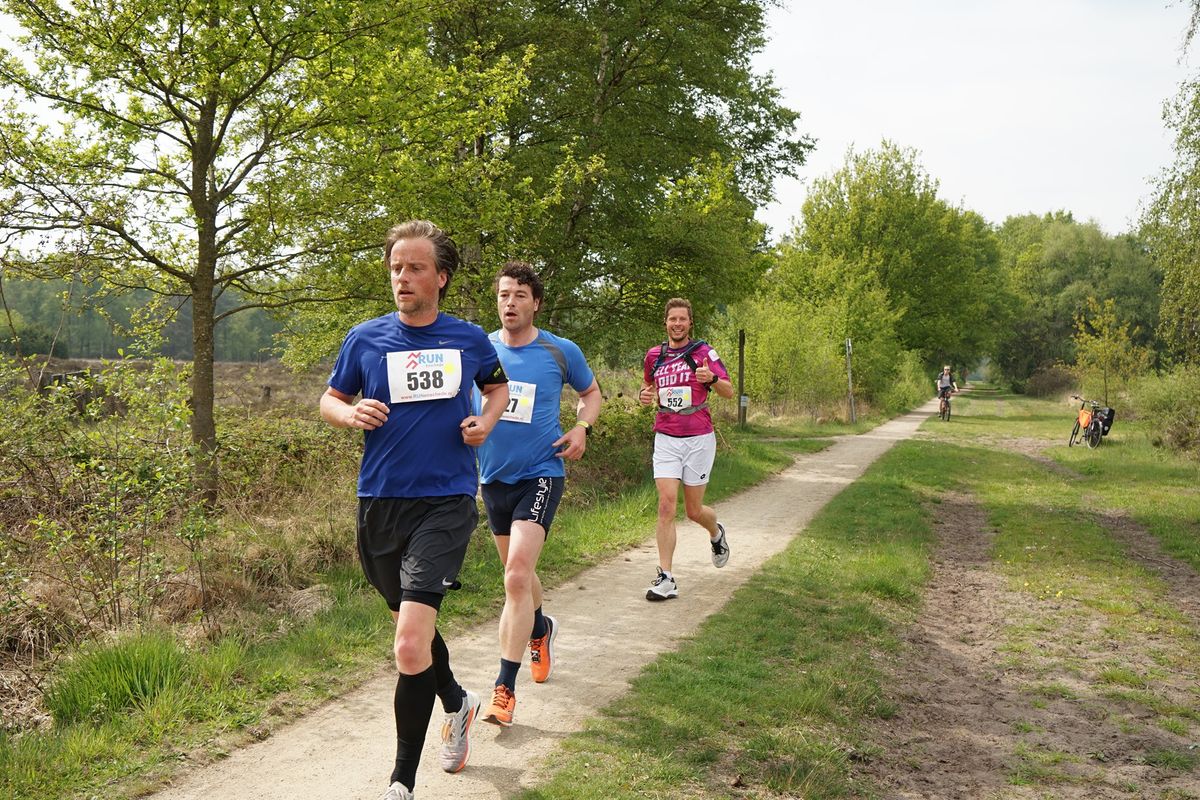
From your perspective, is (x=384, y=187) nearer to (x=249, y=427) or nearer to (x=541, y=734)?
(x=249, y=427)

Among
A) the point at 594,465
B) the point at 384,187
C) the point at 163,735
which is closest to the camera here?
the point at 163,735

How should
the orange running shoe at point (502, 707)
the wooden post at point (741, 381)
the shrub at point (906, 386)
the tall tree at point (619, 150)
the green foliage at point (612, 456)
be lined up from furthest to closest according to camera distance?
the shrub at point (906, 386), the wooden post at point (741, 381), the tall tree at point (619, 150), the green foliage at point (612, 456), the orange running shoe at point (502, 707)

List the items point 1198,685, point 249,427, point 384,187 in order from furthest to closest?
1. point 249,427
2. point 384,187
3. point 1198,685

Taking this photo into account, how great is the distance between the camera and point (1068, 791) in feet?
14.0

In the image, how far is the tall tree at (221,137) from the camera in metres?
8.07

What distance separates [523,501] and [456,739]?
1299 mm

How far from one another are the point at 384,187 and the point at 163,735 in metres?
6.40

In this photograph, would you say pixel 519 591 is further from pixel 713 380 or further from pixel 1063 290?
pixel 1063 290

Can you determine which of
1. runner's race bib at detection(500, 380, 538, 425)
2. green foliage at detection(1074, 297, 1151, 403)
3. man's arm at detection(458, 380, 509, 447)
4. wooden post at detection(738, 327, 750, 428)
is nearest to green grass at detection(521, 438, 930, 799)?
man's arm at detection(458, 380, 509, 447)

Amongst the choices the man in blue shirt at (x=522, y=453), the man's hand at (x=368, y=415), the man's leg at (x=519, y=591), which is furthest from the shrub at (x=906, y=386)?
the man's hand at (x=368, y=415)

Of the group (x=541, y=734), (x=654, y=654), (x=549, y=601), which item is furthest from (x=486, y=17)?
(x=541, y=734)

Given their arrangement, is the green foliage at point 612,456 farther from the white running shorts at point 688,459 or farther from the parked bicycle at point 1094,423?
the parked bicycle at point 1094,423

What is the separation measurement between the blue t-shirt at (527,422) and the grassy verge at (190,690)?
1.66 m

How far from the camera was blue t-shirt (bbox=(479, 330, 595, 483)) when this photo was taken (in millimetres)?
4789
